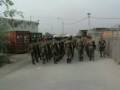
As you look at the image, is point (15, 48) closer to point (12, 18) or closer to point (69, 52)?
point (12, 18)

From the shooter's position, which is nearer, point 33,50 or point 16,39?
point 33,50

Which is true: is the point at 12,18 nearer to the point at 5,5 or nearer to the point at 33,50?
the point at 5,5

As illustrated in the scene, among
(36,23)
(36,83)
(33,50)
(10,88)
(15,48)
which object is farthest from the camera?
(36,23)

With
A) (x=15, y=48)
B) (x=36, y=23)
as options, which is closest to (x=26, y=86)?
(x=15, y=48)

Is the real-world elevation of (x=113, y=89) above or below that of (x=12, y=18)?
below

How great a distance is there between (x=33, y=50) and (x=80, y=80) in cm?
1015

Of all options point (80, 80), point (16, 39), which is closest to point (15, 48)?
point (16, 39)

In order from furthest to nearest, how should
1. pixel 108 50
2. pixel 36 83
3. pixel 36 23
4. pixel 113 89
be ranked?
pixel 36 23, pixel 108 50, pixel 36 83, pixel 113 89

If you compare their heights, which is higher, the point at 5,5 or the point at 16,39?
the point at 5,5

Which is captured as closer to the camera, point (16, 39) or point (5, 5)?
point (5, 5)

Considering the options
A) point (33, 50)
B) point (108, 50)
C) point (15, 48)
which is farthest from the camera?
point (15, 48)

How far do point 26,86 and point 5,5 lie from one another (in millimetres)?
14379

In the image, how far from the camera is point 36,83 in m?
12.4

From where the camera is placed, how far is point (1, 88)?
11.6 meters
